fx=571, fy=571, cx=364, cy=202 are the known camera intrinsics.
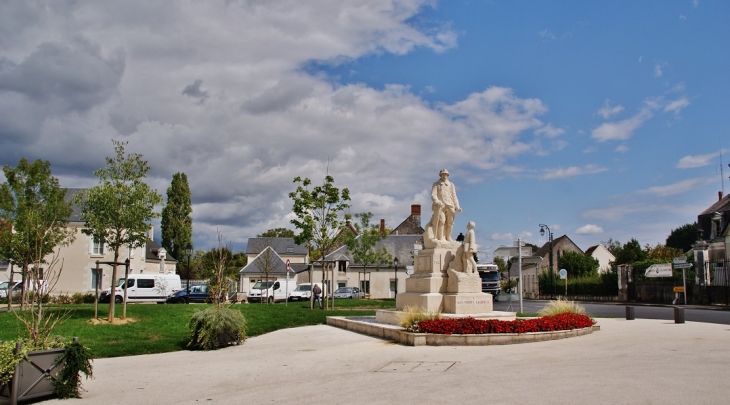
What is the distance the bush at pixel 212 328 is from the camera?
14.0 metres

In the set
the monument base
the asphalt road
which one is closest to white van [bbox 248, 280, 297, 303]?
the asphalt road

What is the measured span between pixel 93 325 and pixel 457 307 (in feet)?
37.2

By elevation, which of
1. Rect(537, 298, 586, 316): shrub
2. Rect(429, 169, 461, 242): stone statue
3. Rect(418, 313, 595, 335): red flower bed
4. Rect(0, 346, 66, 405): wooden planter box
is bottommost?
Rect(0, 346, 66, 405): wooden planter box

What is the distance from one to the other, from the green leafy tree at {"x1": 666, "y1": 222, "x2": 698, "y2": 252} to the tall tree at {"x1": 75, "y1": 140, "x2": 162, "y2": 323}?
250ft

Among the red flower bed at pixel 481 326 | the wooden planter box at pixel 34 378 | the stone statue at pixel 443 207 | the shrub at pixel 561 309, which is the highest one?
the stone statue at pixel 443 207

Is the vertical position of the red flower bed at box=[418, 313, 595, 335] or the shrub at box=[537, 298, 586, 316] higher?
the shrub at box=[537, 298, 586, 316]

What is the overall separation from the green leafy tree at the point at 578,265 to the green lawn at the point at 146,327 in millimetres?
44104

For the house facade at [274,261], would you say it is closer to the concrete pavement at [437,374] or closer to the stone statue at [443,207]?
the stone statue at [443,207]

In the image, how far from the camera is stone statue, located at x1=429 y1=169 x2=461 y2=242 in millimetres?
Result: 17266

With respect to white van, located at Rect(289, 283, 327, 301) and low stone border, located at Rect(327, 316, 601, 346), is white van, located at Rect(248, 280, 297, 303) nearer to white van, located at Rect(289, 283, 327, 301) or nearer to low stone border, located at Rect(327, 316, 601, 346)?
white van, located at Rect(289, 283, 327, 301)

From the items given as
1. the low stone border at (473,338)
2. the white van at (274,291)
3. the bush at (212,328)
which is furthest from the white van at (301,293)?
the low stone border at (473,338)

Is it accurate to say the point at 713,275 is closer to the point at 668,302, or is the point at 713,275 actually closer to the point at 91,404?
the point at 668,302

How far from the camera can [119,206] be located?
63.5ft

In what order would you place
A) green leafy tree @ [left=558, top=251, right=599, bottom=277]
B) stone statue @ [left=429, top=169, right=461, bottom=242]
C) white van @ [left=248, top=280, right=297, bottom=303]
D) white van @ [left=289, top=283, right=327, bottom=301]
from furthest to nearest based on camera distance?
green leafy tree @ [left=558, top=251, right=599, bottom=277] < white van @ [left=289, top=283, right=327, bottom=301] < white van @ [left=248, top=280, right=297, bottom=303] < stone statue @ [left=429, top=169, right=461, bottom=242]
